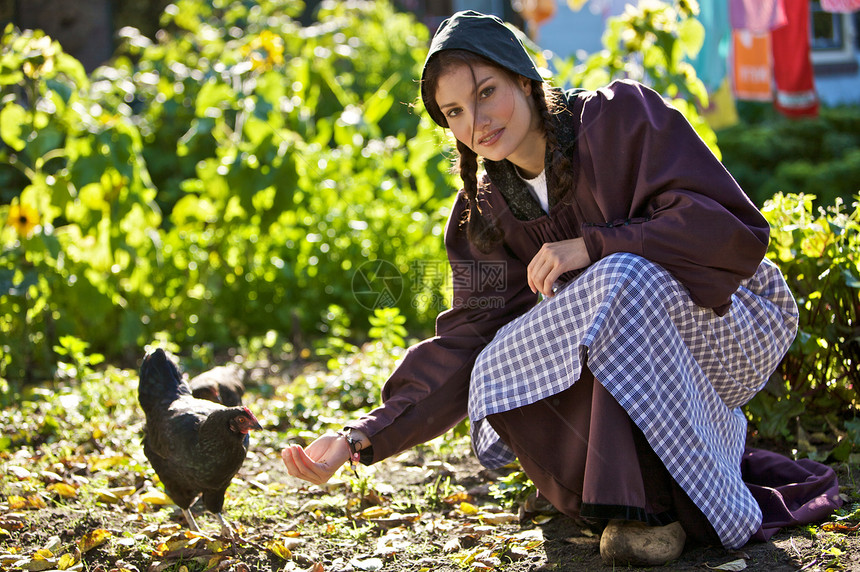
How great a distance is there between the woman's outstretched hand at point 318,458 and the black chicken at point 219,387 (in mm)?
906

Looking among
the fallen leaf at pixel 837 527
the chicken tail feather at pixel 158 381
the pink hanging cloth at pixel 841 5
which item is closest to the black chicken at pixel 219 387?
the chicken tail feather at pixel 158 381

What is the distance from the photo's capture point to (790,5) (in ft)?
17.6

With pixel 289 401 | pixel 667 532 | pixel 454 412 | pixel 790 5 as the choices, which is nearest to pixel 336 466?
pixel 454 412

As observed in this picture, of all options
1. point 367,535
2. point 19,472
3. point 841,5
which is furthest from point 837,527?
point 841,5

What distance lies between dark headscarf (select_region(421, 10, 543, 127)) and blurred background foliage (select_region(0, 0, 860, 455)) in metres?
1.61

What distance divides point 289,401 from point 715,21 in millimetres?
3534

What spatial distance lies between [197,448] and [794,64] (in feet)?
17.0

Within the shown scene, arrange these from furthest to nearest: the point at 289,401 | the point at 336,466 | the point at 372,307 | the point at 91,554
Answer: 1. the point at 372,307
2. the point at 289,401
3. the point at 91,554
4. the point at 336,466

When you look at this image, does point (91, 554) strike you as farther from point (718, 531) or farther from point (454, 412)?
point (718, 531)

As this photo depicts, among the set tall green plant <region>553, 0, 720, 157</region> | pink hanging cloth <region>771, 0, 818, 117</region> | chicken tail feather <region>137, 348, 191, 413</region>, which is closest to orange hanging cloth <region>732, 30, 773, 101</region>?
pink hanging cloth <region>771, 0, 818, 117</region>

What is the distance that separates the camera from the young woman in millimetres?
1785

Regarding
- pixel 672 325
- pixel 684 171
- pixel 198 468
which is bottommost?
pixel 198 468

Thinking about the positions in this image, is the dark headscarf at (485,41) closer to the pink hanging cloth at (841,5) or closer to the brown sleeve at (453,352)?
the brown sleeve at (453,352)

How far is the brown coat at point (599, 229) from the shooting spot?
1.80m
